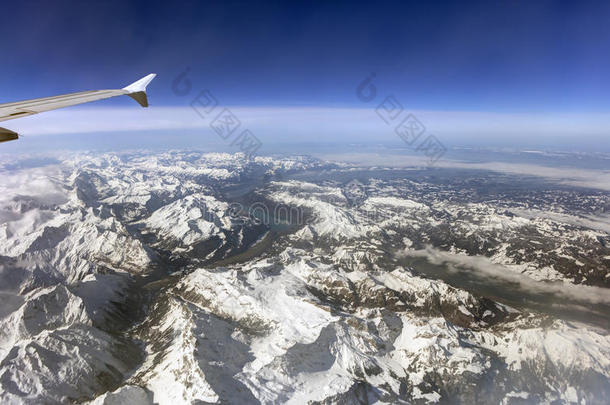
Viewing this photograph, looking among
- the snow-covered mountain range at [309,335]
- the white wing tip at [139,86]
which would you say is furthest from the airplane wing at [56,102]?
the snow-covered mountain range at [309,335]

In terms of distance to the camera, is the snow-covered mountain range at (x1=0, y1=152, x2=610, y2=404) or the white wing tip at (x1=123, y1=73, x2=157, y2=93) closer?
the white wing tip at (x1=123, y1=73, x2=157, y2=93)

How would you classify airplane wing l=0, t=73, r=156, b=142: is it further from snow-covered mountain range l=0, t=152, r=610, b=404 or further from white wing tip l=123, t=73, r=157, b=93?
snow-covered mountain range l=0, t=152, r=610, b=404

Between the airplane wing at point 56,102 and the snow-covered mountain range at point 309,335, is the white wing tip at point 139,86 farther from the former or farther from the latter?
the snow-covered mountain range at point 309,335

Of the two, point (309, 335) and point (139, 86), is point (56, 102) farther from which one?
point (309, 335)

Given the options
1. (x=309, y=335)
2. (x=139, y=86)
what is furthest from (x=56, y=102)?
(x=309, y=335)

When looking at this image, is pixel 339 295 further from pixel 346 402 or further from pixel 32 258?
pixel 32 258

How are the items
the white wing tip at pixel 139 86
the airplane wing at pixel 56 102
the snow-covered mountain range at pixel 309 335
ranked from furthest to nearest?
the snow-covered mountain range at pixel 309 335, the white wing tip at pixel 139 86, the airplane wing at pixel 56 102

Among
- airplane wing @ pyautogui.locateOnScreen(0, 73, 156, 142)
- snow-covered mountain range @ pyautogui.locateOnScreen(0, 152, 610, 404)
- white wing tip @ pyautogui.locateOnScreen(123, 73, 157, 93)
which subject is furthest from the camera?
snow-covered mountain range @ pyautogui.locateOnScreen(0, 152, 610, 404)

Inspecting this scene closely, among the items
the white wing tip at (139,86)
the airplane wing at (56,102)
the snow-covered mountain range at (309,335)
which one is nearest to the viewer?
the airplane wing at (56,102)

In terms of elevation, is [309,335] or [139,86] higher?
[139,86]

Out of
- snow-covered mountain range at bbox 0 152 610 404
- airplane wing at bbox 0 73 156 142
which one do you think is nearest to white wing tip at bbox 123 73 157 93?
airplane wing at bbox 0 73 156 142

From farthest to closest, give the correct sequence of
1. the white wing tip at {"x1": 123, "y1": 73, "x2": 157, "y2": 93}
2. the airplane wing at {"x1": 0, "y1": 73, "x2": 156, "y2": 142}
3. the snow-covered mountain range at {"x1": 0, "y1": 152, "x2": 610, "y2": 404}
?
the snow-covered mountain range at {"x1": 0, "y1": 152, "x2": 610, "y2": 404} < the white wing tip at {"x1": 123, "y1": 73, "x2": 157, "y2": 93} < the airplane wing at {"x1": 0, "y1": 73, "x2": 156, "y2": 142}
